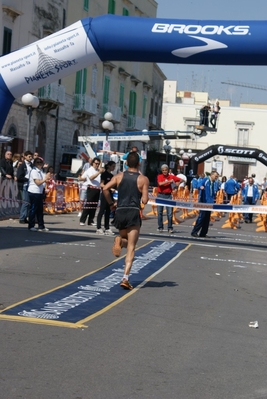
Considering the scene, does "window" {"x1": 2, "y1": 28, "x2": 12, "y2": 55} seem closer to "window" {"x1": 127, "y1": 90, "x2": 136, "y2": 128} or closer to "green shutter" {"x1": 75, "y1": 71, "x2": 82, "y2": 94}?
"green shutter" {"x1": 75, "y1": 71, "x2": 82, "y2": 94}

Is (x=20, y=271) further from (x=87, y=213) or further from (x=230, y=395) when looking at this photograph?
(x=87, y=213)

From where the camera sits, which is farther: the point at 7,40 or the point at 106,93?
the point at 106,93

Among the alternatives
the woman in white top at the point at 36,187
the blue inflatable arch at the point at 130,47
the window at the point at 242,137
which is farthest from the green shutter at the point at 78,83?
the window at the point at 242,137

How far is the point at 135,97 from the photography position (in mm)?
61531

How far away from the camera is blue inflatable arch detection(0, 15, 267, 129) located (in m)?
15.9

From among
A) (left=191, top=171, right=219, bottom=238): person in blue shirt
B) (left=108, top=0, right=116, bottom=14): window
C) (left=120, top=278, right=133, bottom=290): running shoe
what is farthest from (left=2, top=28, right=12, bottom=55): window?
(left=120, top=278, right=133, bottom=290): running shoe

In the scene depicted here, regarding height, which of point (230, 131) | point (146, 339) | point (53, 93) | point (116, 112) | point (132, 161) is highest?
point (230, 131)

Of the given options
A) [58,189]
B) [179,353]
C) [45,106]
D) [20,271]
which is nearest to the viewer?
[179,353]

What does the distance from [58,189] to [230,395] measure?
21727mm

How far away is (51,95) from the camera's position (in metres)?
41.7

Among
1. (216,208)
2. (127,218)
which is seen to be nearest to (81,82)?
(216,208)

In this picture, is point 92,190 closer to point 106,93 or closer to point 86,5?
point 86,5

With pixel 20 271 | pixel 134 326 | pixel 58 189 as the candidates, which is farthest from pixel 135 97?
pixel 134 326

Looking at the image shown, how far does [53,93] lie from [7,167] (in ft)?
68.7
